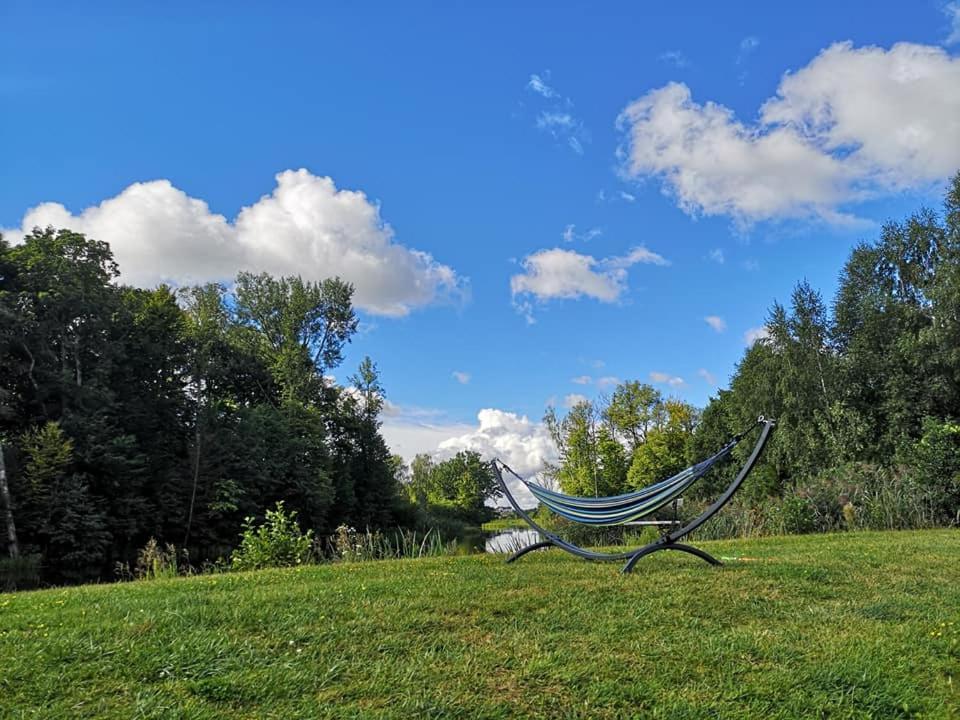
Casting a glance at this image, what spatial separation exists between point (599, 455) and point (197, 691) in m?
33.8

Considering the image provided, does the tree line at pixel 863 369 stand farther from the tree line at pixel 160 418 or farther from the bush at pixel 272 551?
the tree line at pixel 160 418

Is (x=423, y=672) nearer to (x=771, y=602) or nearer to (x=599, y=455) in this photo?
(x=771, y=602)

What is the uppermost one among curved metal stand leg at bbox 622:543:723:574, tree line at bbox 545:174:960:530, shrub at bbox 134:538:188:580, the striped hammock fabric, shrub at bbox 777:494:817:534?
tree line at bbox 545:174:960:530

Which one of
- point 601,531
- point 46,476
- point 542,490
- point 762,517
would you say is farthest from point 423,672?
point 46,476

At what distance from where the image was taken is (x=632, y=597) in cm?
511

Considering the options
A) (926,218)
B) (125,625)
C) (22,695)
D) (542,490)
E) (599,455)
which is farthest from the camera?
(599,455)

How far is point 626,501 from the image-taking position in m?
6.49

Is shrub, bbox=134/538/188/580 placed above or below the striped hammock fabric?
below

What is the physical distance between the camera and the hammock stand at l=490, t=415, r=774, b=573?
20.1ft

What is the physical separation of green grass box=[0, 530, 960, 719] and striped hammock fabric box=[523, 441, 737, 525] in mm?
697

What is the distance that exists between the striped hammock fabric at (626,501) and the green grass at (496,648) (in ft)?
2.29

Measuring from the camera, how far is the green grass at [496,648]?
3.27 m

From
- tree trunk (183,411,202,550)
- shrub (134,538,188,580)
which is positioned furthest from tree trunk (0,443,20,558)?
shrub (134,538,188,580)

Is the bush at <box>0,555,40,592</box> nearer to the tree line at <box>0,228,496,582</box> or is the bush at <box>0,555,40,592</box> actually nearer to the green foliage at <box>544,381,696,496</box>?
the tree line at <box>0,228,496,582</box>
